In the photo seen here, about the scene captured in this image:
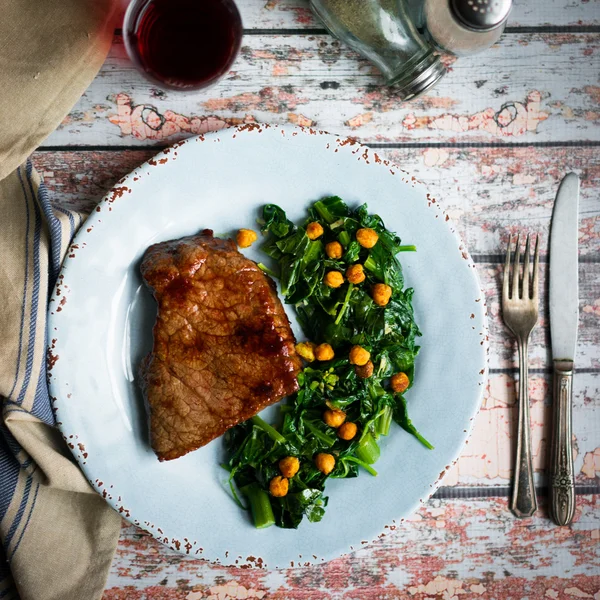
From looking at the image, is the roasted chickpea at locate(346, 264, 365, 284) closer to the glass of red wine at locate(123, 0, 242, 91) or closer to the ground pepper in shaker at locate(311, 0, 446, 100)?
the ground pepper in shaker at locate(311, 0, 446, 100)

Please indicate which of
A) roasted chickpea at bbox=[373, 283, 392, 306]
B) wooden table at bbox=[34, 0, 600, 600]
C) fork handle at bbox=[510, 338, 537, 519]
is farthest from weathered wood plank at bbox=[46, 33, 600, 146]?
fork handle at bbox=[510, 338, 537, 519]

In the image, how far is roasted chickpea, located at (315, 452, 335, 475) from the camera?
2.96 m

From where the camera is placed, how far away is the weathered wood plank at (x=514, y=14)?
311 cm

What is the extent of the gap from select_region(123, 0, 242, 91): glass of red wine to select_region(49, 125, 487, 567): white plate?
29 cm

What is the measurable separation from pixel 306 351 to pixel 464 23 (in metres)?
1.68

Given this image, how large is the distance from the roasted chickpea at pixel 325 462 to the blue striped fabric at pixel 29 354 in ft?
4.25

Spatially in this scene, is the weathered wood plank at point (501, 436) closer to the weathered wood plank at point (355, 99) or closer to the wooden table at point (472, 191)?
the wooden table at point (472, 191)

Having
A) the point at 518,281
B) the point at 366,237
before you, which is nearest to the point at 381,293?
the point at 366,237

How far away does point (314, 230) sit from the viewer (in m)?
2.96

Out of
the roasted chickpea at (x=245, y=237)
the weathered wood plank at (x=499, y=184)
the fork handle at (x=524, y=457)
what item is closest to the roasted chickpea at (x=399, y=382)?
the fork handle at (x=524, y=457)

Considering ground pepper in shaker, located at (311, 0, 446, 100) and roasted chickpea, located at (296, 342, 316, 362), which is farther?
roasted chickpea, located at (296, 342, 316, 362)

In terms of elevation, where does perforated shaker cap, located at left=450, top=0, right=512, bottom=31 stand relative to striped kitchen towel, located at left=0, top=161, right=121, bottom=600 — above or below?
above

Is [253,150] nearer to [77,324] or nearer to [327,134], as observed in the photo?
[327,134]

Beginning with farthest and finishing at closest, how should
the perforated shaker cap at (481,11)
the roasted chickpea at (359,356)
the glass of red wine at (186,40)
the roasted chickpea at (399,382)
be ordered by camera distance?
the roasted chickpea at (399,382) < the roasted chickpea at (359,356) < the glass of red wine at (186,40) < the perforated shaker cap at (481,11)
